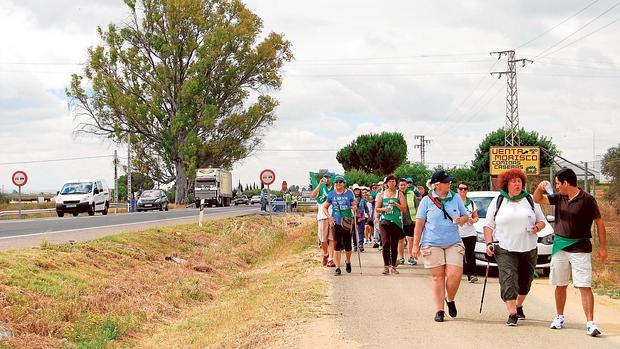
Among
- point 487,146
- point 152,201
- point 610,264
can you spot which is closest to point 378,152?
point 487,146

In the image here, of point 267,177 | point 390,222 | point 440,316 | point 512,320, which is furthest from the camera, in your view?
point 267,177

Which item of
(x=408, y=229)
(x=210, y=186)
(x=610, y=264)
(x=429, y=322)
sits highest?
(x=210, y=186)

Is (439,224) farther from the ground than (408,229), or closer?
farther from the ground

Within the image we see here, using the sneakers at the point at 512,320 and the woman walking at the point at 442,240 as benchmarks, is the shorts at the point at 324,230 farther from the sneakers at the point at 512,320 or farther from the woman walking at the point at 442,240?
the sneakers at the point at 512,320

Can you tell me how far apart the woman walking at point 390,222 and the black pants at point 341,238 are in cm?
65

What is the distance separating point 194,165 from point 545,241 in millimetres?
43335

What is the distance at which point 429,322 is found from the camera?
9398 millimetres

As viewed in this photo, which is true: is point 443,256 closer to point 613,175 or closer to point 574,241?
point 574,241

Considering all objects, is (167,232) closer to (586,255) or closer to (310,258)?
(310,258)

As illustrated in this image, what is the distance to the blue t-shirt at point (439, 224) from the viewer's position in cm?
963

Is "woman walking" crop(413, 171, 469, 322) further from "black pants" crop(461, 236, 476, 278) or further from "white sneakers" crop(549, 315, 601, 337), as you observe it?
"black pants" crop(461, 236, 476, 278)

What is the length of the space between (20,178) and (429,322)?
34.6 meters

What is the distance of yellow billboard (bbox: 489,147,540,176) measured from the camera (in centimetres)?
4722

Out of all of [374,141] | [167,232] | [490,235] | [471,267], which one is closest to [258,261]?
[167,232]
